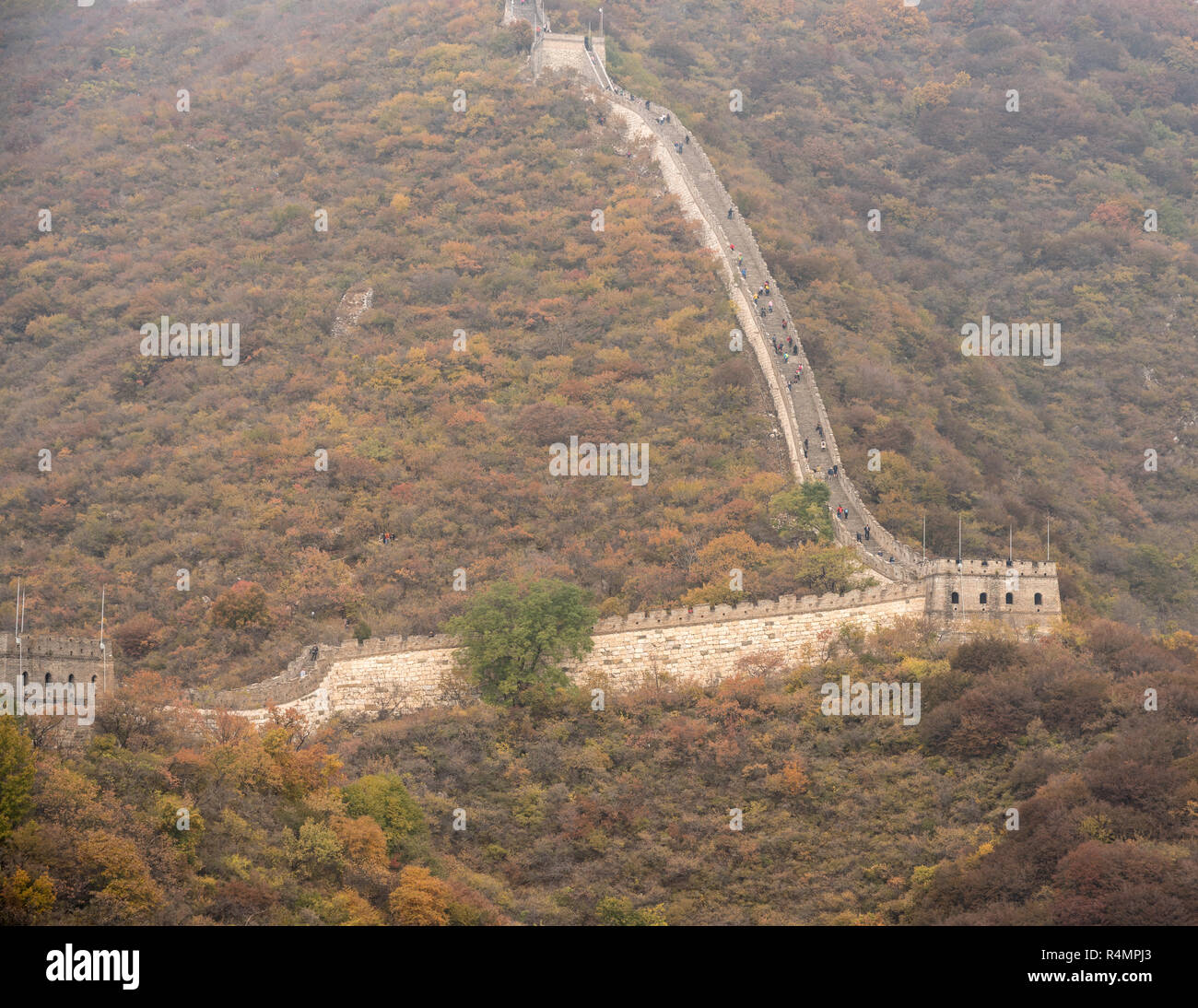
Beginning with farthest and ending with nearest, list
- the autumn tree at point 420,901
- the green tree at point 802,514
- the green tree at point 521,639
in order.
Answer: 1. the green tree at point 802,514
2. the green tree at point 521,639
3. the autumn tree at point 420,901

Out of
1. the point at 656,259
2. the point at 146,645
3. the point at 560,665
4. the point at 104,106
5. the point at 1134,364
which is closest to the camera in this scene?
the point at 560,665

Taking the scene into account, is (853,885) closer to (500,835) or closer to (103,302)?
(500,835)

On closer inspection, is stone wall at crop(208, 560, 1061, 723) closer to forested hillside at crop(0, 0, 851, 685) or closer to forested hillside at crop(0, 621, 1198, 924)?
forested hillside at crop(0, 621, 1198, 924)

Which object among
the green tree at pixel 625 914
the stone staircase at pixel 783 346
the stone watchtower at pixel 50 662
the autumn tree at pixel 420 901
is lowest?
the green tree at pixel 625 914

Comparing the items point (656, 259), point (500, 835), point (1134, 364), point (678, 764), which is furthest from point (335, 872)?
point (1134, 364)

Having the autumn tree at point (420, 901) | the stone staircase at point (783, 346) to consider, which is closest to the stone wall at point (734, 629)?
the stone staircase at point (783, 346)

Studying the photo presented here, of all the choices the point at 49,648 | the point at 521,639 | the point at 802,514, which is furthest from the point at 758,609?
the point at 49,648

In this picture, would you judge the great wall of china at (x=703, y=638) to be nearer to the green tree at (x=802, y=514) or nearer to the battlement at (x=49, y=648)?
the green tree at (x=802, y=514)
